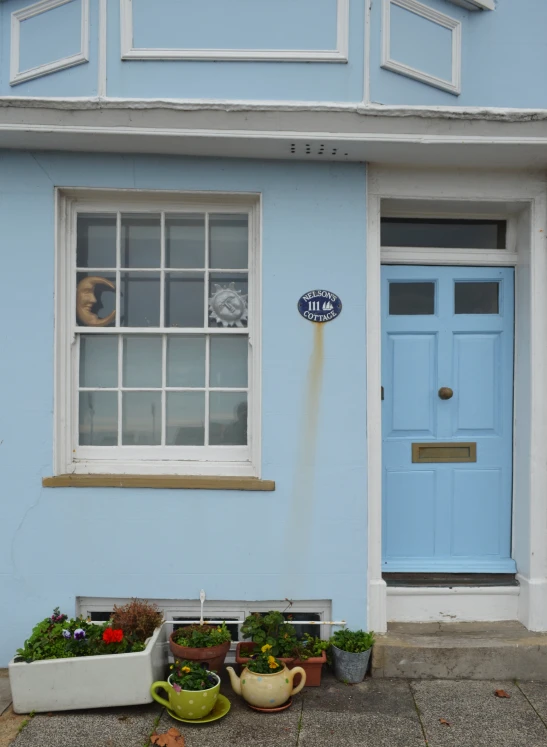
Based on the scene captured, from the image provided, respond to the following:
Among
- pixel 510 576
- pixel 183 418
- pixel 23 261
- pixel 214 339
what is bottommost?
pixel 510 576

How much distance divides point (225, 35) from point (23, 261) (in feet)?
6.89

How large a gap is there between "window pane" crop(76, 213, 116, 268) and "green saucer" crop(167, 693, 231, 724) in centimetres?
299

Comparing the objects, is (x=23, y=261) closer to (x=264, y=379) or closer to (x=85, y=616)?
(x=264, y=379)

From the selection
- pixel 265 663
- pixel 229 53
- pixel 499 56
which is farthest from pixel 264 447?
pixel 499 56

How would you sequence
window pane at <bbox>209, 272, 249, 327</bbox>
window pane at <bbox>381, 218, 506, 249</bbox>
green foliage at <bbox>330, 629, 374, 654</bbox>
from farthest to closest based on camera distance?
window pane at <bbox>381, 218, 506, 249</bbox>, window pane at <bbox>209, 272, 249, 327</bbox>, green foliage at <bbox>330, 629, 374, 654</bbox>

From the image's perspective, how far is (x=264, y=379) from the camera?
4.11 meters

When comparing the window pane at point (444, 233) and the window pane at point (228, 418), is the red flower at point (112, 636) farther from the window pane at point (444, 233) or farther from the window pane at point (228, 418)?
the window pane at point (444, 233)

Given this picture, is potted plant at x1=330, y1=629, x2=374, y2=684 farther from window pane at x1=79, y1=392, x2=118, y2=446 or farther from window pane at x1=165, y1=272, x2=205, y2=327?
window pane at x1=165, y1=272, x2=205, y2=327

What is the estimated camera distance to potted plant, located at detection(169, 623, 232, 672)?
3.73m

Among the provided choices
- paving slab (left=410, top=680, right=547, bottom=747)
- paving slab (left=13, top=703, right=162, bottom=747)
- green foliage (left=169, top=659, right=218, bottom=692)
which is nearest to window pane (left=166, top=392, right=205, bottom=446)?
green foliage (left=169, top=659, right=218, bottom=692)

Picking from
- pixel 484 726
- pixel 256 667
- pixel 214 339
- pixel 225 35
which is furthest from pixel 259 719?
pixel 225 35

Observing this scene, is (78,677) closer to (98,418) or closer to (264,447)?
(98,418)

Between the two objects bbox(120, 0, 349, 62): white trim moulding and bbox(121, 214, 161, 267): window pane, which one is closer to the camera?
bbox(120, 0, 349, 62): white trim moulding

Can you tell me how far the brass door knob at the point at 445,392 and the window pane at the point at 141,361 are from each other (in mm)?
2087
